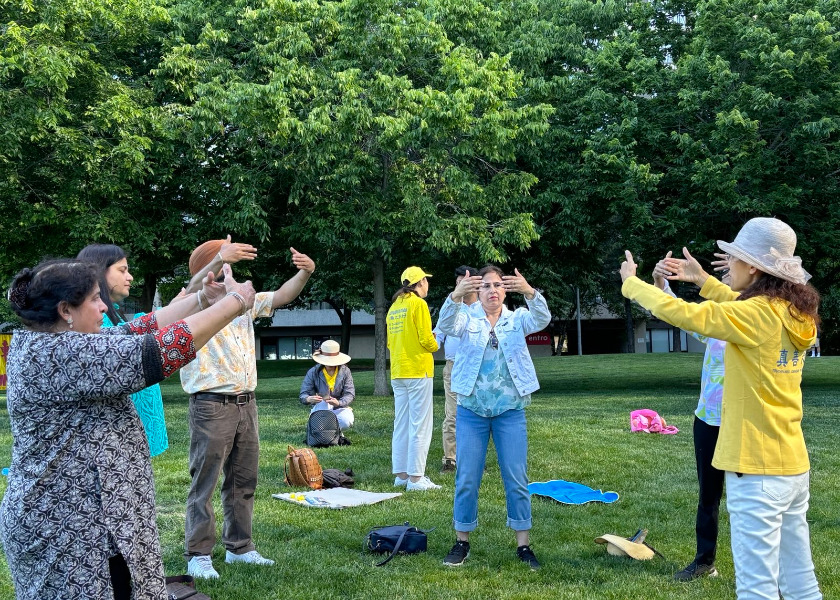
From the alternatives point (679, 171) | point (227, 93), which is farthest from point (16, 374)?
point (679, 171)

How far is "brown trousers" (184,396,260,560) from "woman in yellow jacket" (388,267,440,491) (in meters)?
3.13

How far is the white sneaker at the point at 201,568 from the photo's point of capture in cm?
562

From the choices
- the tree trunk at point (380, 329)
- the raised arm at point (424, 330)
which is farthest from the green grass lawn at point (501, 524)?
the tree trunk at point (380, 329)

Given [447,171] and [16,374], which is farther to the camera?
[447,171]

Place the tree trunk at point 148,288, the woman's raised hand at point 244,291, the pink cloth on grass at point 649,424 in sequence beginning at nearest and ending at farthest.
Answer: the woman's raised hand at point 244,291 < the pink cloth on grass at point 649,424 < the tree trunk at point 148,288

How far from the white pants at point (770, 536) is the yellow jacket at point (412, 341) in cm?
522

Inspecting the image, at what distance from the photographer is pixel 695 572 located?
5598 mm

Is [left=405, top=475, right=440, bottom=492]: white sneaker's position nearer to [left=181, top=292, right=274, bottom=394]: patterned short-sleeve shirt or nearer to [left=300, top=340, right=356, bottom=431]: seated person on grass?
[left=300, top=340, right=356, bottom=431]: seated person on grass

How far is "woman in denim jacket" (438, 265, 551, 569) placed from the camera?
19.5ft

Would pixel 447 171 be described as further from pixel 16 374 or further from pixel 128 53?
pixel 16 374

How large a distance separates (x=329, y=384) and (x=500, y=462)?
5.83 meters

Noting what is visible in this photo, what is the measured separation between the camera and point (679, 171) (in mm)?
20344

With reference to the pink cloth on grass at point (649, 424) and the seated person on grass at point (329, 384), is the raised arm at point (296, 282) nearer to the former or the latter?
the seated person on grass at point (329, 384)

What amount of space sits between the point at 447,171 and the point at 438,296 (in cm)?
1559
